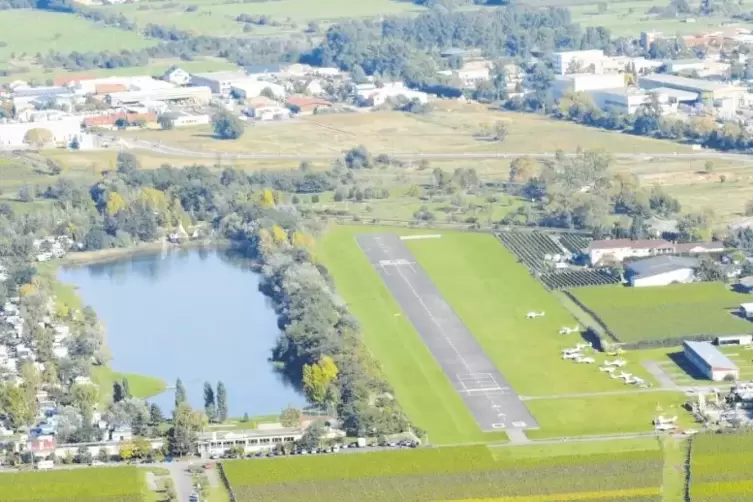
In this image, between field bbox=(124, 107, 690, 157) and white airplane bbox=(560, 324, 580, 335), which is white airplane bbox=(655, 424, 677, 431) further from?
field bbox=(124, 107, 690, 157)

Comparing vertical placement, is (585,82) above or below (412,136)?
below

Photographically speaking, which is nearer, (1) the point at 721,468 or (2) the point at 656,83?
(1) the point at 721,468

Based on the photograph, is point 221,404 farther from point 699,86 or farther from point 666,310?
point 699,86

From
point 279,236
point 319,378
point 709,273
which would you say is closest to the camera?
point 319,378

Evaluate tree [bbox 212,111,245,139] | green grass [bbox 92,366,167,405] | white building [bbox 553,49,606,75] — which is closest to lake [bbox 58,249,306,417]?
green grass [bbox 92,366,167,405]

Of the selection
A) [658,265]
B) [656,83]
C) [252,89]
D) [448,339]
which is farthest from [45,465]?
[656,83]

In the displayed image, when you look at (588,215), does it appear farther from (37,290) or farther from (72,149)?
(72,149)
